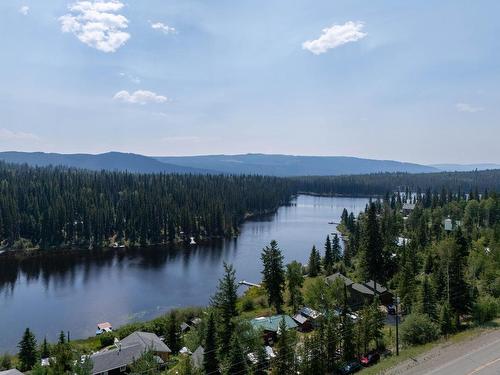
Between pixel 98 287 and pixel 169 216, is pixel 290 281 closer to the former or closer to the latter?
pixel 98 287

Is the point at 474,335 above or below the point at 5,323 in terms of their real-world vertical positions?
above

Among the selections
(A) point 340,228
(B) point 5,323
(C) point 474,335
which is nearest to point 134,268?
(B) point 5,323

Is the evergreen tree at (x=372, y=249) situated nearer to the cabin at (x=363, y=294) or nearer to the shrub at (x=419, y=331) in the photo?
the cabin at (x=363, y=294)

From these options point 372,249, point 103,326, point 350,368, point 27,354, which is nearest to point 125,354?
point 27,354

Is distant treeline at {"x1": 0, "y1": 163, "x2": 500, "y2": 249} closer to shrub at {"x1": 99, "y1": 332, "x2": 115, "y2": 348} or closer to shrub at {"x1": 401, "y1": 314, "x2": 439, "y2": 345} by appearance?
shrub at {"x1": 99, "y1": 332, "x2": 115, "y2": 348}

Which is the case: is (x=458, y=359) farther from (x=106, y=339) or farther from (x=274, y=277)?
(x=106, y=339)

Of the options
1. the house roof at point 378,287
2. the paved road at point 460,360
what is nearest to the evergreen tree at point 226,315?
the paved road at point 460,360

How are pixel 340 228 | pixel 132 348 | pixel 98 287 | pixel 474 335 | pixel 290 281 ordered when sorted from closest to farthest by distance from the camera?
pixel 474 335 < pixel 132 348 < pixel 290 281 < pixel 98 287 < pixel 340 228
